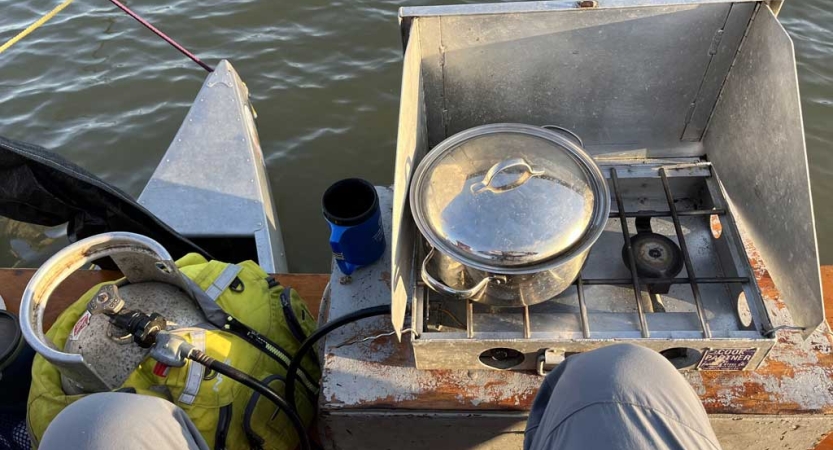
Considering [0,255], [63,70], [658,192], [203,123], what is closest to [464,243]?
[658,192]

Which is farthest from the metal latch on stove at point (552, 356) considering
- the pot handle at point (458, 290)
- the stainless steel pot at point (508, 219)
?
the pot handle at point (458, 290)

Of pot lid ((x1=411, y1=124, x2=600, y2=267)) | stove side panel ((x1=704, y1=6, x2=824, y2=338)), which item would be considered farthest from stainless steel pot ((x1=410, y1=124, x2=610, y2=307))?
stove side panel ((x1=704, y1=6, x2=824, y2=338))

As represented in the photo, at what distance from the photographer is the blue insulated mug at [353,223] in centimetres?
172

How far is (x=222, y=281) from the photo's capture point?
187cm

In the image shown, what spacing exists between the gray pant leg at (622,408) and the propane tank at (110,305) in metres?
1.11

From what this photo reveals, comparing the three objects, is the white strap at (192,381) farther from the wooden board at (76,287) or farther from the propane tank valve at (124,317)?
the wooden board at (76,287)

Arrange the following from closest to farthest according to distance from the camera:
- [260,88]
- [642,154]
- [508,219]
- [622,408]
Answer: [622,408] < [508,219] < [642,154] < [260,88]

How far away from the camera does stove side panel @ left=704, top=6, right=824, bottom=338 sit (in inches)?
56.7

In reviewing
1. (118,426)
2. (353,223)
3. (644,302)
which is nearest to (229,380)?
(118,426)

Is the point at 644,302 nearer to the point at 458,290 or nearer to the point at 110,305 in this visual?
the point at 458,290

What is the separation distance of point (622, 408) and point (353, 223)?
0.92 m

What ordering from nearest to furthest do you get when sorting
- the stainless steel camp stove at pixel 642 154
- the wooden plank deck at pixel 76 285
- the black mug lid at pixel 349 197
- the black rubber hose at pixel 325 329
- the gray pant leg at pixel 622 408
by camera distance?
the gray pant leg at pixel 622 408 < the stainless steel camp stove at pixel 642 154 < the black rubber hose at pixel 325 329 < the black mug lid at pixel 349 197 < the wooden plank deck at pixel 76 285

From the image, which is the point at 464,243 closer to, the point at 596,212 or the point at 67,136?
the point at 596,212

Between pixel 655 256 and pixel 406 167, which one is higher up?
pixel 406 167
